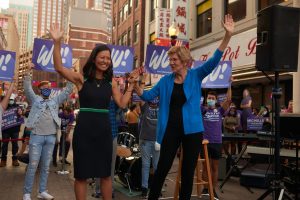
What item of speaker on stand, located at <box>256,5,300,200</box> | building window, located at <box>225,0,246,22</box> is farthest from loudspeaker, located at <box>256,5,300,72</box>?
building window, located at <box>225,0,246,22</box>

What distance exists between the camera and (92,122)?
4.00m

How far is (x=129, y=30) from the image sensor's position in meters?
37.6

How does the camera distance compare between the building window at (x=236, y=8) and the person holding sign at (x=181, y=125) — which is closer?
the person holding sign at (x=181, y=125)

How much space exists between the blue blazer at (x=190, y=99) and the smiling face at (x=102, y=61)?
84cm

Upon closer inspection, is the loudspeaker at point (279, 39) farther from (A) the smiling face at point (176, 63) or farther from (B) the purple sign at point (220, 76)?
(B) the purple sign at point (220, 76)

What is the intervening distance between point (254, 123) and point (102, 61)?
30.3 feet

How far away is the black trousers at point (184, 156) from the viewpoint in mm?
4406

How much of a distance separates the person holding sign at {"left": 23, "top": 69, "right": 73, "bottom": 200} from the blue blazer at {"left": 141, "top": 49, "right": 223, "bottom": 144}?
6.60 feet

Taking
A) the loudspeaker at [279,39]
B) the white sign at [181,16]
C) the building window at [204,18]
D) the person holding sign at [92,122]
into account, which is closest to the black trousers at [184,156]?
the person holding sign at [92,122]

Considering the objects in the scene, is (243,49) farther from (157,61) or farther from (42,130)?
(42,130)

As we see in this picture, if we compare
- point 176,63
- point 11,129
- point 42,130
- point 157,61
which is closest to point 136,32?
point 157,61

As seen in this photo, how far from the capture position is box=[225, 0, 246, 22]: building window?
18275 mm

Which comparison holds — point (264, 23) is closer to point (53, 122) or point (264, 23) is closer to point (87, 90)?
point (87, 90)

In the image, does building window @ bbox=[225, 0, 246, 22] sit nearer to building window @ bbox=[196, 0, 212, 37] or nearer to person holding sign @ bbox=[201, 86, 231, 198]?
building window @ bbox=[196, 0, 212, 37]
